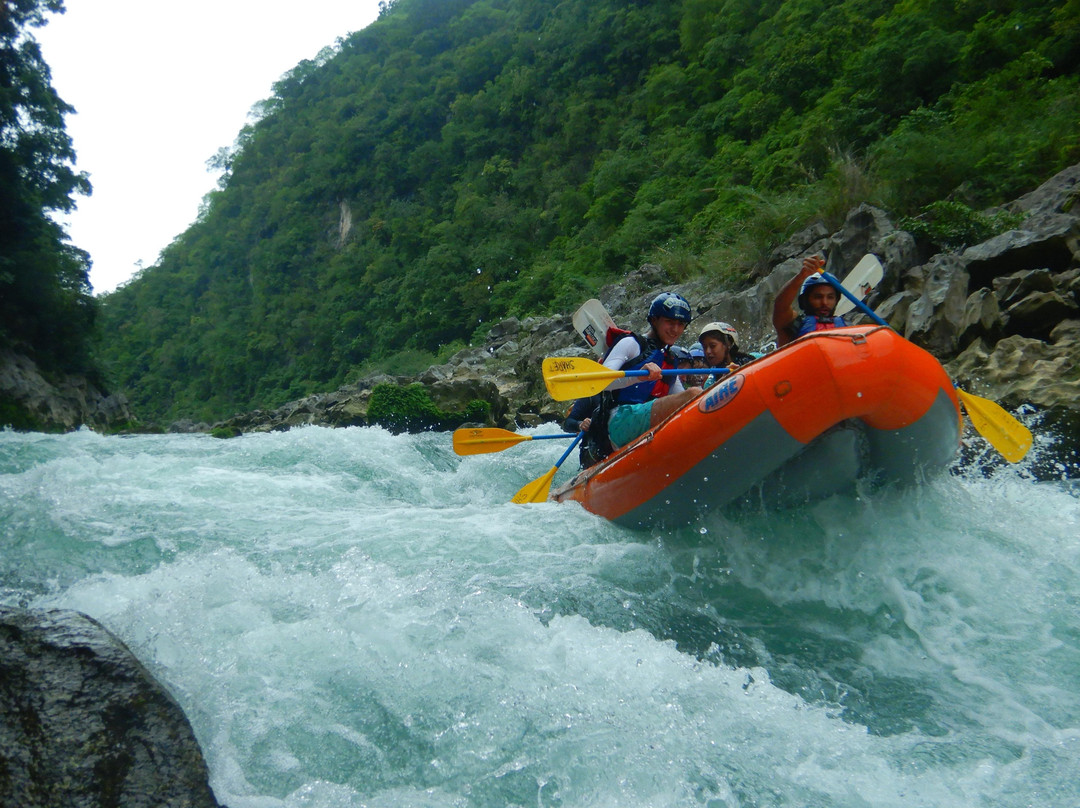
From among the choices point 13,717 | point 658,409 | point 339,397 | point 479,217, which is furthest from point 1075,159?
point 479,217

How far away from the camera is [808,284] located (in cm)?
369

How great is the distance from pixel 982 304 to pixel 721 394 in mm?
3856

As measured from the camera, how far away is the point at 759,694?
210 centimetres

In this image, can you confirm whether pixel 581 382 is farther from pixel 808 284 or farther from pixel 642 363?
pixel 808 284

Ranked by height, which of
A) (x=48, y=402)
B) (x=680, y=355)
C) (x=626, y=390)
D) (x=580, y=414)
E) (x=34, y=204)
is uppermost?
(x=34, y=204)

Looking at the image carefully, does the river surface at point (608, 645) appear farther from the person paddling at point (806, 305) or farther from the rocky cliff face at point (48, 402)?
the rocky cliff face at point (48, 402)

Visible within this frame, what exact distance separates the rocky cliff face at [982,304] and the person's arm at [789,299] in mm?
1981

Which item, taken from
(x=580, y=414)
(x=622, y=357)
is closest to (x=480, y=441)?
(x=580, y=414)

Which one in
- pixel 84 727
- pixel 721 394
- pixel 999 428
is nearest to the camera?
pixel 84 727

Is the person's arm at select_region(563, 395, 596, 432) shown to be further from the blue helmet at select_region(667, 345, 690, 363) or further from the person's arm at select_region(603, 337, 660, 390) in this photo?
the blue helmet at select_region(667, 345, 690, 363)

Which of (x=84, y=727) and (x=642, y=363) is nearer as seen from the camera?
(x=84, y=727)

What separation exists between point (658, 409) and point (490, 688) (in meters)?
1.84

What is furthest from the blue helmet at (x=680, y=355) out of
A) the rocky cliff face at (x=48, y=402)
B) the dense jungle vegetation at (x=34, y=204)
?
the dense jungle vegetation at (x=34, y=204)

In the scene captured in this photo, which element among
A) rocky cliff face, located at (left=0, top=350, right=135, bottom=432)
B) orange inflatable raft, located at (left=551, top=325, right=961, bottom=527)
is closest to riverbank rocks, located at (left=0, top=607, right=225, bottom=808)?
orange inflatable raft, located at (left=551, top=325, right=961, bottom=527)
